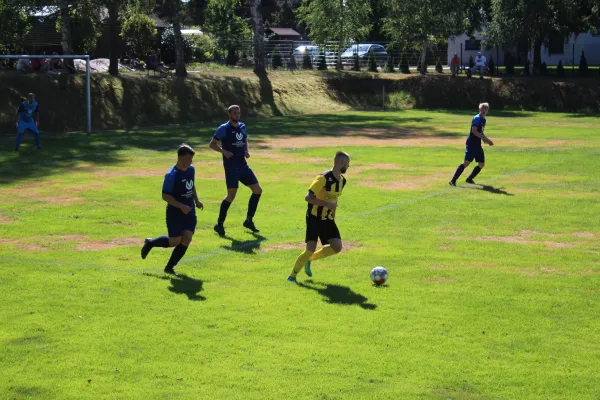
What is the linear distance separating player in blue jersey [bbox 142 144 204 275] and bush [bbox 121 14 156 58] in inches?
1866

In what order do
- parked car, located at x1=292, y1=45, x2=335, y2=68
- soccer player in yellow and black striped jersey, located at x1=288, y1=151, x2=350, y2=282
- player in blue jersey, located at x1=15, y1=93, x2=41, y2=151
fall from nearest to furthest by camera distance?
soccer player in yellow and black striped jersey, located at x1=288, y1=151, x2=350, y2=282, player in blue jersey, located at x1=15, y1=93, x2=41, y2=151, parked car, located at x1=292, y1=45, x2=335, y2=68

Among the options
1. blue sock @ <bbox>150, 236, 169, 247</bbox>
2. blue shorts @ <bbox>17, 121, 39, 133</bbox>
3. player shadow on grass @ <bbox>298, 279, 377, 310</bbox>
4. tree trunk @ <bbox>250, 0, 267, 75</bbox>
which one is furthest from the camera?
tree trunk @ <bbox>250, 0, 267, 75</bbox>

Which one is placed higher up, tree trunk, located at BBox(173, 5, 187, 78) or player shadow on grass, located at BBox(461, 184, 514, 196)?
tree trunk, located at BBox(173, 5, 187, 78)

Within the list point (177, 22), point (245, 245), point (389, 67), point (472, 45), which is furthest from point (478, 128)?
point (472, 45)

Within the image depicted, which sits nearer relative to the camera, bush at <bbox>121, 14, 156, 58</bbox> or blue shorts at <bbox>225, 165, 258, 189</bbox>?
blue shorts at <bbox>225, 165, 258, 189</bbox>

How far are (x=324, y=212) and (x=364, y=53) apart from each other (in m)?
59.5

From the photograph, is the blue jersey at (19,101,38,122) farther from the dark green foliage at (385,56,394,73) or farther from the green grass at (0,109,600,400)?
the dark green foliage at (385,56,394,73)

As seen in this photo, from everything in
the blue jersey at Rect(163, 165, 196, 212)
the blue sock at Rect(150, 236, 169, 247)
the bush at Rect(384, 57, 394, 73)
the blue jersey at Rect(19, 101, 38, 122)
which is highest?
the bush at Rect(384, 57, 394, 73)

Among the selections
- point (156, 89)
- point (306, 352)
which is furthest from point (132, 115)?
point (306, 352)

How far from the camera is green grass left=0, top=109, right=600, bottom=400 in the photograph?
895cm

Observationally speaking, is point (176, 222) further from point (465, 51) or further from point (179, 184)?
point (465, 51)

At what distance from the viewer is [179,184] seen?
12969 mm

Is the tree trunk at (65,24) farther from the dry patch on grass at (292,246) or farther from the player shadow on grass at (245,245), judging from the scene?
the dry patch on grass at (292,246)

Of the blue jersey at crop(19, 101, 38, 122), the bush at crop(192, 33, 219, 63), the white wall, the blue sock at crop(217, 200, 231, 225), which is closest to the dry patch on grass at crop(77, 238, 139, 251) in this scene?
the blue sock at crop(217, 200, 231, 225)
